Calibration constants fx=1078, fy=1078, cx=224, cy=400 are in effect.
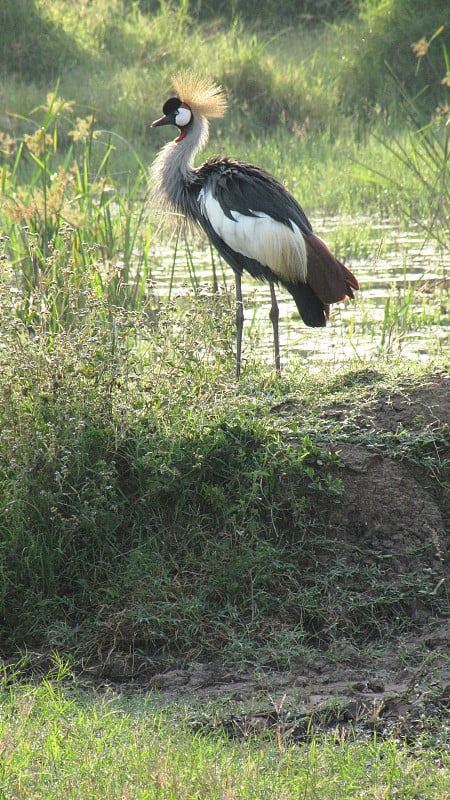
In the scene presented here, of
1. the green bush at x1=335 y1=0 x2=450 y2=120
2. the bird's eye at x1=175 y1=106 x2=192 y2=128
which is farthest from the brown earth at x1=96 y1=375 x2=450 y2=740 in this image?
the green bush at x1=335 y1=0 x2=450 y2=120

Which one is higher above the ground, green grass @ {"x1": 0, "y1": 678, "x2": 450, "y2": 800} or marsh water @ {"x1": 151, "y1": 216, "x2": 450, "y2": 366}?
marsh water @ {"x1": 151, "y1": 216, "x2": 450, "y2": 366}

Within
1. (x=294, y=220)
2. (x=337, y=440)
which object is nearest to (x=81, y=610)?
(x=337, y=440)

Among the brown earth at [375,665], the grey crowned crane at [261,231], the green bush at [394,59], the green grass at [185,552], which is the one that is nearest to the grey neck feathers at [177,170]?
the grey crowned crane at [261,231]

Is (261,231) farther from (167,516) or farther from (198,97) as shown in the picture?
(167,516)

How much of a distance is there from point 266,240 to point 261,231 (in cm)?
5

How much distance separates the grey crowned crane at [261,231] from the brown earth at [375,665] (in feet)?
2.90

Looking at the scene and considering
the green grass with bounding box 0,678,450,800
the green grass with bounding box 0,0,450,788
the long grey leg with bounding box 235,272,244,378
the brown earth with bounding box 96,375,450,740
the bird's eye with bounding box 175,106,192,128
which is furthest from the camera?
the bird's eye with bounding box 175,106,192,128

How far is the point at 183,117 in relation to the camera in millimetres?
5488

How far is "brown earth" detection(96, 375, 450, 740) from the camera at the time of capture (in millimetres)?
2879

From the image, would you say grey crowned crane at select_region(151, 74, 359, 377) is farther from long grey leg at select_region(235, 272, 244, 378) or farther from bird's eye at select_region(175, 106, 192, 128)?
bird's eye at select_region(175, 106, 192, 128)

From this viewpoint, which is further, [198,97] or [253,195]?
[198,97]

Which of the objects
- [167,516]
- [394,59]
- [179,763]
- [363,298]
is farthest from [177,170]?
[394,59]

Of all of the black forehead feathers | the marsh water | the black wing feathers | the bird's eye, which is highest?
the black forehead feathers

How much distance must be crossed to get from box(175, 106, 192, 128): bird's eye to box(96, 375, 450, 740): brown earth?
7.02 feet
